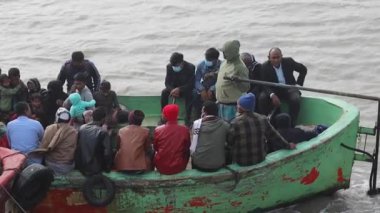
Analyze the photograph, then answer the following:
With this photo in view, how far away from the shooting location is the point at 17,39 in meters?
19.8

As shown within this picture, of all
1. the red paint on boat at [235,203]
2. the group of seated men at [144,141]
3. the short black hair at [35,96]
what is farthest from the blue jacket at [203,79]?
the short black hair at [35,96]

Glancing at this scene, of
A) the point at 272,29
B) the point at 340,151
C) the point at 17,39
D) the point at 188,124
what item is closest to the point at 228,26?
the point at 272,29

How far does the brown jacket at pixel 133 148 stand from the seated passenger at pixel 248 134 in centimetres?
93

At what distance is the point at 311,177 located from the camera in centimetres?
880

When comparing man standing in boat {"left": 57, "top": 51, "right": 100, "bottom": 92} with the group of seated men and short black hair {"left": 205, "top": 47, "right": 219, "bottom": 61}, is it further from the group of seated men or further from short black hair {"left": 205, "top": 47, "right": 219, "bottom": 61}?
short black hair {"left": 205, "top": 47, "right": 219, "bottom": 61}

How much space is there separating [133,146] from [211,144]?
84cm

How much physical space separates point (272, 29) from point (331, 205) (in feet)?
31.5

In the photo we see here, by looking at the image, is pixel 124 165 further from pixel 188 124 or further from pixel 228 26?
pixel 228 26

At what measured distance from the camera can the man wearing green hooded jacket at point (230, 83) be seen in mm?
8812

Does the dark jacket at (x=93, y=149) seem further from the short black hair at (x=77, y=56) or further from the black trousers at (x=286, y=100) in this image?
the black trousers at (x=286, y=100)

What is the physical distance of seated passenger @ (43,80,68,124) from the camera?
30.9ft

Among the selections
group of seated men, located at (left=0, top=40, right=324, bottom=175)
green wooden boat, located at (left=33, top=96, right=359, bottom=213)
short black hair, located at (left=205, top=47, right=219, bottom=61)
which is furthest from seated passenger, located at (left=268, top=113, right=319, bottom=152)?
short black hair, located at (left=205, top=47, right=219, bottom=61)

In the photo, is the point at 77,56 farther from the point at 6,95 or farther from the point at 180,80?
the point at 180,80

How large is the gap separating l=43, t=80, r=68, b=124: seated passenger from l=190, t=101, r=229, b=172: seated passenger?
2320 millimetres
